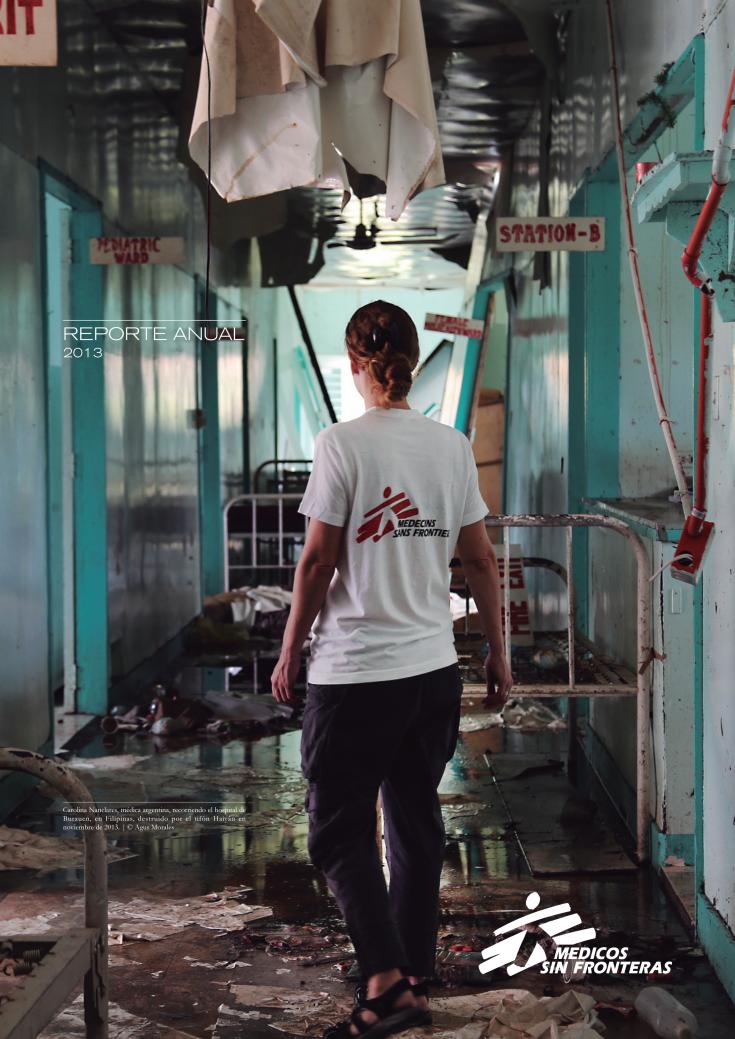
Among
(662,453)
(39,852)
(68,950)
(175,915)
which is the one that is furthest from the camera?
(662,453)

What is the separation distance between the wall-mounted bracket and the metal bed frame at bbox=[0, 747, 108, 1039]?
182cm

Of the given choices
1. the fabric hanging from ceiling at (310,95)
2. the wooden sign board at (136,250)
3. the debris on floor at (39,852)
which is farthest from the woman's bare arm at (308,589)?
the wooden sign board at (136,250)

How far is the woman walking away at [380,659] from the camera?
9.44 feet

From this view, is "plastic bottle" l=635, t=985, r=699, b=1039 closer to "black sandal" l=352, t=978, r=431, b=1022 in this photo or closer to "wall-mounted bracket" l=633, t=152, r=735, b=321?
"black sandal" l=352, t=978, r=431, b=1022

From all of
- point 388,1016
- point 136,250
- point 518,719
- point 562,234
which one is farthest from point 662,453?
point 388,1016

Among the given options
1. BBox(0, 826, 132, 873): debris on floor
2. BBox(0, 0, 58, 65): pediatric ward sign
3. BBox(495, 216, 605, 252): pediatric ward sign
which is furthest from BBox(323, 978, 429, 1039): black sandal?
BBox(495, 216, 605, 252): pediatric ward sign

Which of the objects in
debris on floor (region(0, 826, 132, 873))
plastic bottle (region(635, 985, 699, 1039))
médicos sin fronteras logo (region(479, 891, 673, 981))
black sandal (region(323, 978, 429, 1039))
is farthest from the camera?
debris on floor (region(0, 826, 132, 873))

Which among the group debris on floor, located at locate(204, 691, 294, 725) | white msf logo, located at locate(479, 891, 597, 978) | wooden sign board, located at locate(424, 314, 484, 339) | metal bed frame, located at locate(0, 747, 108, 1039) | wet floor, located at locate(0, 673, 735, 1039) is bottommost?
wet floor, located at locate(0, 673, 735, 1039)

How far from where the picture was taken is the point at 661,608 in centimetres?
431

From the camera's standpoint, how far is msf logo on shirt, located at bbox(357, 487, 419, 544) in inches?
114

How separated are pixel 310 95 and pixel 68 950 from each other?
2389mm

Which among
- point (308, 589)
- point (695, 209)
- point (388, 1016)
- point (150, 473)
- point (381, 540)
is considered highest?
point (695, 209)

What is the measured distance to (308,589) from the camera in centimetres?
294

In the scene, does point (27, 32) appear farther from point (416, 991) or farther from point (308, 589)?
point (416, 991)
